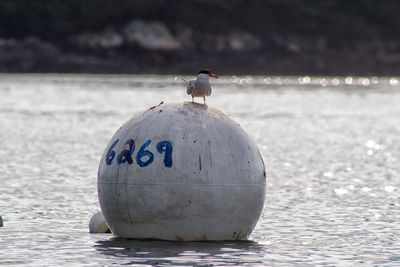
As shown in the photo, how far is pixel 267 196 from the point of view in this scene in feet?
100

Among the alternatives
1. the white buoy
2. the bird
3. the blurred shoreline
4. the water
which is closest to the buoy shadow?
the water

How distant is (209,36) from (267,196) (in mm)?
149995

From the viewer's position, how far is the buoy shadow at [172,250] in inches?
814

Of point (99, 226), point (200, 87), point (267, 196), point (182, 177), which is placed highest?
point (200, 87)

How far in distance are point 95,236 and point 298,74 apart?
16007 cm

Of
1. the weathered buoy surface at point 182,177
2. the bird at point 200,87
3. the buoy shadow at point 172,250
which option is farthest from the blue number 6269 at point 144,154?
the bird at point 200,87

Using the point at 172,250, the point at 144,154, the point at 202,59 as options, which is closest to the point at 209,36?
the point at 202,59

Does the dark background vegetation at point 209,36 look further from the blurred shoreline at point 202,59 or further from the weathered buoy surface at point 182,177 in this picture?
the weathered buoy surface at point 182,177

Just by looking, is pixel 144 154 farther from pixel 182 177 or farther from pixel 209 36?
pixel 209 36

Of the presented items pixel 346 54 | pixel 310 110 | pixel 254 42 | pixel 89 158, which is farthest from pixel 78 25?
pixel 89 158

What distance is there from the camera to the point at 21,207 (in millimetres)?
27531

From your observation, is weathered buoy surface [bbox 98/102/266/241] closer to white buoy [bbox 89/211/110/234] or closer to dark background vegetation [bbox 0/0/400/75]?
white buoy [bbox 89/211/110/234]

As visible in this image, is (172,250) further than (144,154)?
No

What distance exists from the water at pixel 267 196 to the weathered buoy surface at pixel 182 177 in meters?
0.28
